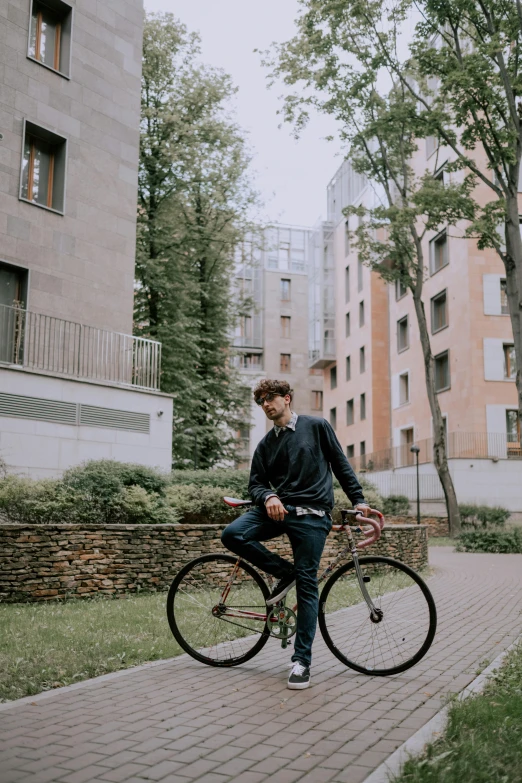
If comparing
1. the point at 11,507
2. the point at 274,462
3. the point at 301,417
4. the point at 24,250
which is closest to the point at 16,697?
the point at 274,462

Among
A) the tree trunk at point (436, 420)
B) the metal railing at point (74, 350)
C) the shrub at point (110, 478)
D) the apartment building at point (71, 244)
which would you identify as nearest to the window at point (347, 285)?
the tree trunk at point (436, 420)

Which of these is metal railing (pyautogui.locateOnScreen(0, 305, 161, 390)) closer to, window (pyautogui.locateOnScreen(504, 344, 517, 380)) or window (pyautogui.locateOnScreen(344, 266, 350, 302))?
window (pyautogui.locateOnScreen(504, 344, 517, 380))

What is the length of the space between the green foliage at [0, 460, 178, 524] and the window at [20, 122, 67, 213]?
9752 mm

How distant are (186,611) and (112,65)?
19.7 m

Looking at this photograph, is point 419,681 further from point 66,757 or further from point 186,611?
point 66,757

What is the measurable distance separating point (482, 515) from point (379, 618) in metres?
26.8

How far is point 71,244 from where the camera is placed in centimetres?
2064

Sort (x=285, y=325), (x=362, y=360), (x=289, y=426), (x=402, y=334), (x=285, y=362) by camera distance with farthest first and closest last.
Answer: (x=285, y=325)
(x=285, y=362)
(x=362, y=360)
(x=402, y=334)
(x=289, y=426)

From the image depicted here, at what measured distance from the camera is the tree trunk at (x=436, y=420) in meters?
28.4

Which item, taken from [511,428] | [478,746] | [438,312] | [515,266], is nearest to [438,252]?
[438,312]

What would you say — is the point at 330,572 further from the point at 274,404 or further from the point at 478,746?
the point at 478,746

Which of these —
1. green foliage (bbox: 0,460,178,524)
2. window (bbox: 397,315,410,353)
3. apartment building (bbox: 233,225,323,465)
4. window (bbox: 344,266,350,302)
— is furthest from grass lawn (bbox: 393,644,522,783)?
apartment building (bbox: 233,225,323,465)

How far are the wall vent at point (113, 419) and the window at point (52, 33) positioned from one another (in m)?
8.83

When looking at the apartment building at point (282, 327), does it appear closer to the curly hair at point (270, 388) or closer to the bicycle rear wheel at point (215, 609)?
the bicycle rear wheel at point (215, 609)
